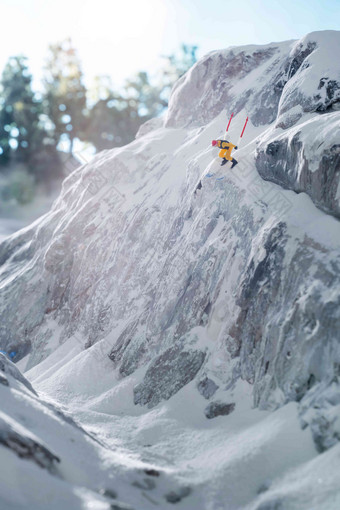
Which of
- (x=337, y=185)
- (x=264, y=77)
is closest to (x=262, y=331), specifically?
(x=337, y=185)

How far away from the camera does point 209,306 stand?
28.1ft

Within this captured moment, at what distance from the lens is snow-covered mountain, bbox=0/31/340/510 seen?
17.9ft

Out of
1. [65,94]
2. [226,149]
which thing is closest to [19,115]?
[65,94]

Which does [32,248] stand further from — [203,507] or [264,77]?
[203,507]

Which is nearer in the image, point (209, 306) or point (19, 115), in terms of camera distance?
point (209, 306)

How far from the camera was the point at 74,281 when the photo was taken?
13.4m

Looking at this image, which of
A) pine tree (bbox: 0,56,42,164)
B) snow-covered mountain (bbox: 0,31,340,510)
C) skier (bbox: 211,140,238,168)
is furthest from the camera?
pine tree (bbox: 0,56,42,164)

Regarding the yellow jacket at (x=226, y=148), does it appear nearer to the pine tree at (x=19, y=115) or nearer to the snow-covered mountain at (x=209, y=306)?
the snow-covered mountain at (x=209, y=306)

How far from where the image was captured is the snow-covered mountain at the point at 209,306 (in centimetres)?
546

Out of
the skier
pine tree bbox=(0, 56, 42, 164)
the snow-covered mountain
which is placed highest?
pine tree bbox=(0, 56, 42, 164)

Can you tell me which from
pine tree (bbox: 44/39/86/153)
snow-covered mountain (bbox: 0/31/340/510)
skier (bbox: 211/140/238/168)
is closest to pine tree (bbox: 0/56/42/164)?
pine tree (bbox: 44/39/86/153)

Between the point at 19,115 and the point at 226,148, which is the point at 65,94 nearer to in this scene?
Result: the point at 19,115

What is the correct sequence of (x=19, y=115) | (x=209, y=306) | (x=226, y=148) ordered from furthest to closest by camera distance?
(x=19, y=115) < (x=226, y=148) < (x=209, y=306)

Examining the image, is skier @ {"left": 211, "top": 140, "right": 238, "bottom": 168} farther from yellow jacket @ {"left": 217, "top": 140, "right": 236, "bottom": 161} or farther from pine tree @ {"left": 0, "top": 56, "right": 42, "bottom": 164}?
pine tree @ {"left": 0, "top": 56, "right": 42, "bottom": 164}
